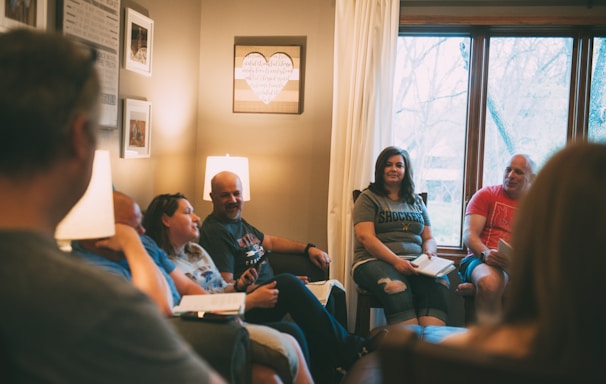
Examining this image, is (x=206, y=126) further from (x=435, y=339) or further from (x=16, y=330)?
(x=16, y=330)

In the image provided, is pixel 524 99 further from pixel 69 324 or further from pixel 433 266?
pixel 69 324

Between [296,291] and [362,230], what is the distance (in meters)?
0.99

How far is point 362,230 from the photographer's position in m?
4.03

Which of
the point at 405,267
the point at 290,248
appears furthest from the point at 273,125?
the point at 405,267

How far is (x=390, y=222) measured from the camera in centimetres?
408

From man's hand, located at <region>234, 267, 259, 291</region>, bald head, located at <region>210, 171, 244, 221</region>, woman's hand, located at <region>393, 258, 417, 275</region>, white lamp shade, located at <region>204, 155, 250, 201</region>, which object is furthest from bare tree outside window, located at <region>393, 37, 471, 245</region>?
man's hand, located at <region>234, 267, 259, 291</region>

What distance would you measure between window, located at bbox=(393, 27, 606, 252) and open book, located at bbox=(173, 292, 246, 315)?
8.18 ft

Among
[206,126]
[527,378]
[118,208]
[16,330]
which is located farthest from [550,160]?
[206,126]

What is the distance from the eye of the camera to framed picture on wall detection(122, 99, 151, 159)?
3379mm

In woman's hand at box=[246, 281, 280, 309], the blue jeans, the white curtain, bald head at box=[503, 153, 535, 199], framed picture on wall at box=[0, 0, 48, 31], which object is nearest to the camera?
framed picture on wall at box=[0, 0, 48, 31]

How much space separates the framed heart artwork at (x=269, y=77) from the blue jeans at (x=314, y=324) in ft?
5.99

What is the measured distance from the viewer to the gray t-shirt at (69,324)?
65cm

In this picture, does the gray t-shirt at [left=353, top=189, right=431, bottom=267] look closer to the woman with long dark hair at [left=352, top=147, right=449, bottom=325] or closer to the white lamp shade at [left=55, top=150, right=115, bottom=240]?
the woman with long dark hair at [left=352, top=147, right=449, bottom=325]

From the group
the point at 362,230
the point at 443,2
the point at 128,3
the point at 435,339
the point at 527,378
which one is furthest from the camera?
the point at 443,2
